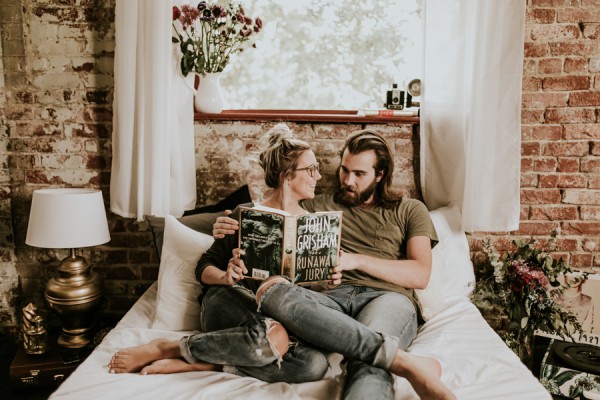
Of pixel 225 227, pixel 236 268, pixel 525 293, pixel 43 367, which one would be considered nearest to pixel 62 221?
pixel 43 367

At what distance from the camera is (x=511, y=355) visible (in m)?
1.66

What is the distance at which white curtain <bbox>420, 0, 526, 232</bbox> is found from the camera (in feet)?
7.23

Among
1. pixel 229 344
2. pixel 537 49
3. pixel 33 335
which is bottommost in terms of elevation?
pixel 33 335

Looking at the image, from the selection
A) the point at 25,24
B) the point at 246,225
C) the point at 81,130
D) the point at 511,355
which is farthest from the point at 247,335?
the point at 25,24

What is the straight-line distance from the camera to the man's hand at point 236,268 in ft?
5.60

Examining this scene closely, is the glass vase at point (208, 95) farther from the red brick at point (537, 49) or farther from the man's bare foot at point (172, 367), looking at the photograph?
the red brick at point (537, 49)

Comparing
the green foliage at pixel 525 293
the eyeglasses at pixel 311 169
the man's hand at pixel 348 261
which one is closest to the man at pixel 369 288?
the man's hand at pixel 348 261

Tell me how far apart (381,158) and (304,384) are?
1048mm

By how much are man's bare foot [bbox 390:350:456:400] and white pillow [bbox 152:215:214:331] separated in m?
0.85

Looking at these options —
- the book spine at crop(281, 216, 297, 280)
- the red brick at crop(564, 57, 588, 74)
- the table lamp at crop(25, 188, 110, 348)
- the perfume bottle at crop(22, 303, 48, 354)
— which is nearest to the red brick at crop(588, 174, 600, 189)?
the red brick at crop(564, 57, 588, 74)

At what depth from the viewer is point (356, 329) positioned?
1.51m

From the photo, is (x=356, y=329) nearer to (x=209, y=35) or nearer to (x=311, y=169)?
(x=311, y=169)

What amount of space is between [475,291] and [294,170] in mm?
A: 1158

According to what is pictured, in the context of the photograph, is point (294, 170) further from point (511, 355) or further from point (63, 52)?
point (63, 52)
